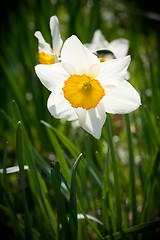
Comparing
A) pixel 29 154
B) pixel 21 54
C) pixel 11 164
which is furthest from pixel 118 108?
pixel 21 54

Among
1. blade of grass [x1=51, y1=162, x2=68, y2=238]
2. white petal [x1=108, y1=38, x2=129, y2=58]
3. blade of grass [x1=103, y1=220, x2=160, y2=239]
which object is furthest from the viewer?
white petal [x1=108, y1=38, x2=129, y2=58]

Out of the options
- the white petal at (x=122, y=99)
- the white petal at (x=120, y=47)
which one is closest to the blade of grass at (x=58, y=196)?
the white petal at (x=122, y=99)

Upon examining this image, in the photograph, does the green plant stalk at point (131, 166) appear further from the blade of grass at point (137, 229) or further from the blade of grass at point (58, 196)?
the blade of grass at point (58, 196)

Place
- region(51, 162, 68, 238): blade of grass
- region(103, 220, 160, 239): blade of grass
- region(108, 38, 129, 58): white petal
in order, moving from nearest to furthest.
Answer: region(51, 162, 68, 238): blade of grass → region(103, 220, 160, 239): blade of grass → region(108, 38, 129, 58): white petal

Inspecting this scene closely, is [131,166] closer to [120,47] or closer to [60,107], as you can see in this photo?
[60,107]

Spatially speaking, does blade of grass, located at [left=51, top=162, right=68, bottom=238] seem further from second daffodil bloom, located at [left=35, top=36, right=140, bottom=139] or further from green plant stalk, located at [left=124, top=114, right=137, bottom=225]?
green plant stalk, located at [left=124, top=114, right=137, bottom=225]

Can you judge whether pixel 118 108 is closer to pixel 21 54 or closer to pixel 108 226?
pixel 108 226

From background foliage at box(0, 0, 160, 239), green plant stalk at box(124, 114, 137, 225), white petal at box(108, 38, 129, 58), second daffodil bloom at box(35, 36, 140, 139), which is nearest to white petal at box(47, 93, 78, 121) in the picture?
second daffodil bloom at box(35, 36, 140, 139)
